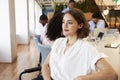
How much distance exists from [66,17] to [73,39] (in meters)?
0.17

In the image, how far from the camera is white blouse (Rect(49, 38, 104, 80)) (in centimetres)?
144

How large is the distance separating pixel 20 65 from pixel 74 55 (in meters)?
3.40

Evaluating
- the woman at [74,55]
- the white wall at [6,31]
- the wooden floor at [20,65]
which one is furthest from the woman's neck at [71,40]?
the white wall at [6,31]

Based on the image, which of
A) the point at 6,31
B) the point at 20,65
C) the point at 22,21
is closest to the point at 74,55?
the point at 20,65

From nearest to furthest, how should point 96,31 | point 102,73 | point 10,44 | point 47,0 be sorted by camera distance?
1. point 102,73
2. point 96,31
3. point 10,44
4. point 47,0

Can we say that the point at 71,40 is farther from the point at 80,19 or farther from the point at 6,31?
the point at 6,31

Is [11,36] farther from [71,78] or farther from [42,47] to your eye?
[71,78]

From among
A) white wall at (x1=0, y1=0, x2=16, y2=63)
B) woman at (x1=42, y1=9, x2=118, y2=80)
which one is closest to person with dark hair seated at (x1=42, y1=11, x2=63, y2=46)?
woman at (x1=42, y1=9, x2=118, y2=80)

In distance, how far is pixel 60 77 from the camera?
161 centimetres

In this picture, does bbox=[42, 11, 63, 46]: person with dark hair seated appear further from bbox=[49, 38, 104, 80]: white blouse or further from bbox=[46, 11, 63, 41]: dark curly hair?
bbox=[49, 38, 104, 80]: white blouse

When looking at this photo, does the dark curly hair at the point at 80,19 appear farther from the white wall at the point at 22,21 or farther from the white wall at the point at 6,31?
the white wall at the point at 22,21

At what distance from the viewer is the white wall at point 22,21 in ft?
23.1

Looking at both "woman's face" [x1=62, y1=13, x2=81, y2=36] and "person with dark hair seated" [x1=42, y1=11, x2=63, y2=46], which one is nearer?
"woman's face" [x1=62, y1=13, x2=81, y2=36]

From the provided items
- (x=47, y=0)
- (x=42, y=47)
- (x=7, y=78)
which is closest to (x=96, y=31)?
(x=42, y=47)
